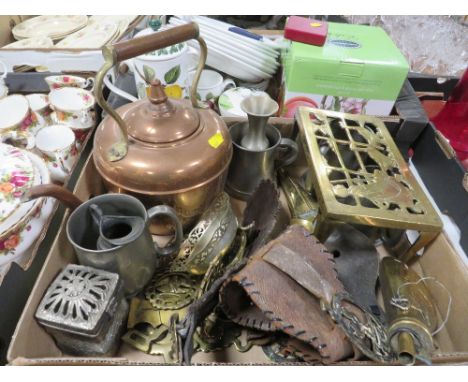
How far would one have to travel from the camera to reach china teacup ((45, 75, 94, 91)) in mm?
788

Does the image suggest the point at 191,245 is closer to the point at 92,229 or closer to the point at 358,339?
the point at 92,229

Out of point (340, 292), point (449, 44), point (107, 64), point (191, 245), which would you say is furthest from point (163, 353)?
point (449, 44)

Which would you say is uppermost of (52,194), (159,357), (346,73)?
(346,73)

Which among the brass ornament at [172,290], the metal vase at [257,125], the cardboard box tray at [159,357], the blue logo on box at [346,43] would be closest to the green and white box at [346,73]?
the blue logo on box at [346,43]

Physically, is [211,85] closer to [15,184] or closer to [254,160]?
[254,160]

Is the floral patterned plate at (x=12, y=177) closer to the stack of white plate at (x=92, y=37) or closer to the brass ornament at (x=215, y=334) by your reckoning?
the brass ornament at (x=215, y=334)

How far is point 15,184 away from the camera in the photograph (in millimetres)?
533

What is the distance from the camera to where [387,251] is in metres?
0.70

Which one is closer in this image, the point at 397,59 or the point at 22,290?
the point at 22,290

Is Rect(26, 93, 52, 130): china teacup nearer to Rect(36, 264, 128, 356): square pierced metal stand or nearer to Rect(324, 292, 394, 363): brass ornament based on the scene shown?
Rect(36, 264, 128, 356): square pierced metal stand

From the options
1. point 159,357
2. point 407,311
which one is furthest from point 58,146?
point 407,311

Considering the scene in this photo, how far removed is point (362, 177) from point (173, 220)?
1.16 feet

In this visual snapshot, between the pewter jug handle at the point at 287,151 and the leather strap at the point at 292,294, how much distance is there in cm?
28

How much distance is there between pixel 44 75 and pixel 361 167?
0.81 meters
